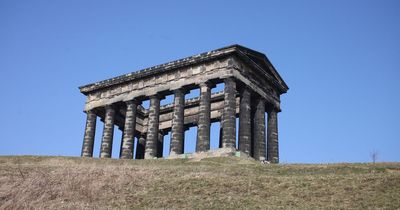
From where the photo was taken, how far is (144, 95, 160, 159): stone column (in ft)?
155

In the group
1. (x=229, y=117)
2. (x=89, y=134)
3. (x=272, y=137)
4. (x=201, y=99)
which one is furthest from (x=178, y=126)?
(x=89, y=134)

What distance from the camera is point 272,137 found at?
49.0 m

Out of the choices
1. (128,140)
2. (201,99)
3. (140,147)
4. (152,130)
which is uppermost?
(201,99)

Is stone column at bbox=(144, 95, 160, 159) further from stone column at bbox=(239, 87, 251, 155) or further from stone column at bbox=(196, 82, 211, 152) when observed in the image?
stone column at bbox=(239, 87, 251, 155)

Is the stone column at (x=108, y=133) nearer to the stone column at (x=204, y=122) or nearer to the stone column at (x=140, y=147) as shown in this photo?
the stone column at (x=140, y=147)

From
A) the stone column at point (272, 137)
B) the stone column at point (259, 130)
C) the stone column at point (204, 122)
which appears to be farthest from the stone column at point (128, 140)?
the stone column at point (272, 137)

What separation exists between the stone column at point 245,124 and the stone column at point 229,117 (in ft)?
5.09

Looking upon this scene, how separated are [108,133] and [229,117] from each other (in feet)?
54.1

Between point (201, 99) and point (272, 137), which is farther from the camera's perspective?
point (272, 137)

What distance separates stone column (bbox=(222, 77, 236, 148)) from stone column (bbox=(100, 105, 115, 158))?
15712mm

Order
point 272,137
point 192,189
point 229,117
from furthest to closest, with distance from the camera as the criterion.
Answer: point 272,137, point 229,117, point 192,189

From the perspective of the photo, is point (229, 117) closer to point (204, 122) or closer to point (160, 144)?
point (204, 122)

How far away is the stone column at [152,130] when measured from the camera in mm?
47312

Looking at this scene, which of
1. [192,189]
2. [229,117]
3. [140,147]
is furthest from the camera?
[140,147]
